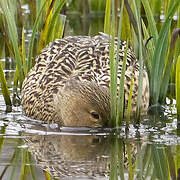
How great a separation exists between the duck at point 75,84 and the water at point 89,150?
117 mm

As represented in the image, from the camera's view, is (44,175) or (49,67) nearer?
(44,175)

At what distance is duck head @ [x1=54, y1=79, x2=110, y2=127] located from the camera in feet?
20.6

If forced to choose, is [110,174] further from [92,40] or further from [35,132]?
[92,40]

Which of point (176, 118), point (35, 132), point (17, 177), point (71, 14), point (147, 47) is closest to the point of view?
point (17, 177)

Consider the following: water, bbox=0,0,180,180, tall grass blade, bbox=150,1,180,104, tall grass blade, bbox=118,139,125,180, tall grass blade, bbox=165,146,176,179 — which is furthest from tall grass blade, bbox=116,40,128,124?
tall grass blade, bbox=150,1,180,104

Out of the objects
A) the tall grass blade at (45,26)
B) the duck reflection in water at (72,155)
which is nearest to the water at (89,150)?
the duck reflection in water at (72,155)

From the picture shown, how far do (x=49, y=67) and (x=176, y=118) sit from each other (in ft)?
4.43

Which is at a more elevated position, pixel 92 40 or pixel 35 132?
pixel 92 40

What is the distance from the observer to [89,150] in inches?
221

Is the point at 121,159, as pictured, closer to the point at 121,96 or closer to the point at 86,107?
the point at 121,96

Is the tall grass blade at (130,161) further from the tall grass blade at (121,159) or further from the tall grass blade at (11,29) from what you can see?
the tall grass blade at (11,29)

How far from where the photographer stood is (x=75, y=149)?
5.62m

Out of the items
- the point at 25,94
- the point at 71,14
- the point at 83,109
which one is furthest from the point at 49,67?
the point at 71,14

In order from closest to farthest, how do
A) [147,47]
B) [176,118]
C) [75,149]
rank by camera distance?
[75,149] → [176,118] → [147,47]
